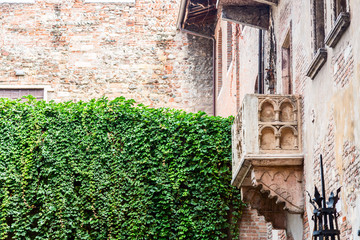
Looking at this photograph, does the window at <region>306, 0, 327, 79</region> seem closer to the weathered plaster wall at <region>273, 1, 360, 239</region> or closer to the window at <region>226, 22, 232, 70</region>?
the weathered plaster wall at <region>273, 1, 360, 239</region>

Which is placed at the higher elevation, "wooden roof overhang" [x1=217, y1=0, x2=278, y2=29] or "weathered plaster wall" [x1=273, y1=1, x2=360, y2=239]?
"wooden roof overhang" [x1=217, y1=0, x2=278, y2=29]

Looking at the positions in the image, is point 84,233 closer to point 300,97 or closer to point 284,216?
point 284,216

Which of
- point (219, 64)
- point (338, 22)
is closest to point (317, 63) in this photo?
point (338, 22)

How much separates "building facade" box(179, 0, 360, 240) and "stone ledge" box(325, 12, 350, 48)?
1 centimetres

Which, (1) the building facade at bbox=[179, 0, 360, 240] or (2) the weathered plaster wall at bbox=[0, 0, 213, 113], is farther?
(2) the weathered plaster wall at bbox=[0, 0, 213, 113]

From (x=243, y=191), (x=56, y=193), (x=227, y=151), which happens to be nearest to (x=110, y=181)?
(x=56, y=193)

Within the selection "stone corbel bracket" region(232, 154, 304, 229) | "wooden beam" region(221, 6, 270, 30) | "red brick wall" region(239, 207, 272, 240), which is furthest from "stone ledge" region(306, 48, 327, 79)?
"red brick wall" region(239, 207, 272, 240)

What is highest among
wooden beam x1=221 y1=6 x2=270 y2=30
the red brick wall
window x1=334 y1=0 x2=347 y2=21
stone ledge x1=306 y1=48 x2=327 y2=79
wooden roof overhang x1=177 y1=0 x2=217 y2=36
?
wooden roof overhang x1=177 y1=0 x2=217 y2=36

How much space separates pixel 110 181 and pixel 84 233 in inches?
46.8

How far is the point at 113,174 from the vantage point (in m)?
15.8

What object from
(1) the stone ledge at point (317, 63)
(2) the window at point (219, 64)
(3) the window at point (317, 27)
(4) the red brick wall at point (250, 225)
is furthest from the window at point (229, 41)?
(3) the window at point (317, 27)

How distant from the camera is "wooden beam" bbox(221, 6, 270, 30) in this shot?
13891mm

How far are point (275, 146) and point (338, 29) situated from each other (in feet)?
9.62

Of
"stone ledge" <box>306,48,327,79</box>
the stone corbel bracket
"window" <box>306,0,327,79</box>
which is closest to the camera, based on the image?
"stone ledge" <box>306,48,327,79</box>
